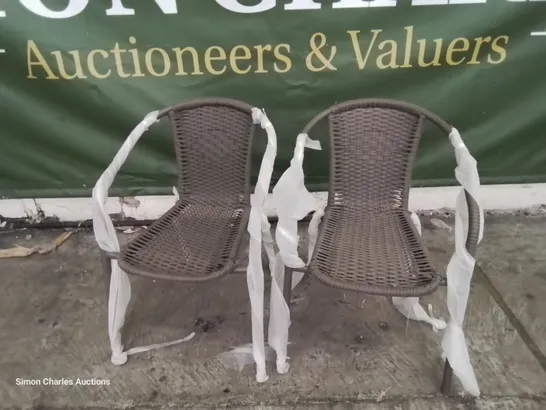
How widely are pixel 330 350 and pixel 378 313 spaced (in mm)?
318

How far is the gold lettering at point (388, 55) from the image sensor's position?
2363 millimetres

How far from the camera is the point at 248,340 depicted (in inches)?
79.8

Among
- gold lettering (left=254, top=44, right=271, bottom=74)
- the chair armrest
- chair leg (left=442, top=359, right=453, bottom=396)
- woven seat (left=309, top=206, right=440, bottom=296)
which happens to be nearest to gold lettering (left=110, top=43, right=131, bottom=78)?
gold lettering (left=254, top=44, right=271, bottom=74)

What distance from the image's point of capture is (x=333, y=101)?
2.49m

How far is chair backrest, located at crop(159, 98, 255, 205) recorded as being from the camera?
7.06 ft

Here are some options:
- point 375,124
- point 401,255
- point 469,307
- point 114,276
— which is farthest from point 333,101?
point 114,276

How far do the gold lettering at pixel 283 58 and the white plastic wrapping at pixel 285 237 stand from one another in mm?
692

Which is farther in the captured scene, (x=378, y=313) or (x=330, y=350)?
(x=378, y=313)

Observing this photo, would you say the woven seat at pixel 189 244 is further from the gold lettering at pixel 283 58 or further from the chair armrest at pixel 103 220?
the gold lettering at pixel 283 58

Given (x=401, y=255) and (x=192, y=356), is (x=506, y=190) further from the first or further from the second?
(x=192, y=356)

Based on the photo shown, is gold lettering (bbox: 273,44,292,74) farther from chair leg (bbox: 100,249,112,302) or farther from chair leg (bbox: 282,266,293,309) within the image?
chair leg (bbox: 100,249,112,302)

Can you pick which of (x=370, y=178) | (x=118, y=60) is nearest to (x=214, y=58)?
(x=118, y=60)

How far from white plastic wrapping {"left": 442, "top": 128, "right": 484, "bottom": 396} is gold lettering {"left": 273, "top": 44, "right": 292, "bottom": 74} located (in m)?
1.02

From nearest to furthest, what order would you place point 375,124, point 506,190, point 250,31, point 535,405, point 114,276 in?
1. point 535,405
2. point 114,276
3. point 375,124
4. point 250,31
5. point 506,190
